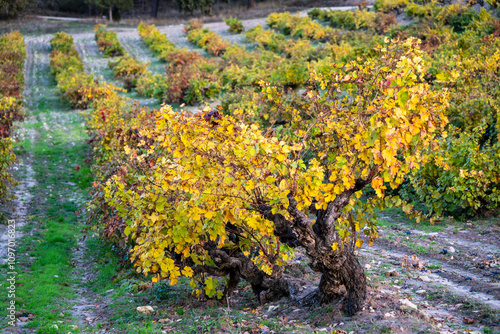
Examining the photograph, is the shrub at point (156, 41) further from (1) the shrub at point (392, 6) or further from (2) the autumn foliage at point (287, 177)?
(2) the autumn foliage at point (287, 177)

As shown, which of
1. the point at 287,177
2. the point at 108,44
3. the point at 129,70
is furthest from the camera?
the point at 108,44

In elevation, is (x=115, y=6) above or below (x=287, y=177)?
above

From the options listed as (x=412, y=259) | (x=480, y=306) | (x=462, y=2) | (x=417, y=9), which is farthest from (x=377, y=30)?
(x=480, y=306)

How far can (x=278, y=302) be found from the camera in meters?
Answer: 4.93

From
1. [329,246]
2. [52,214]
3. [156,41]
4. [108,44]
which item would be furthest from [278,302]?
[108,44]

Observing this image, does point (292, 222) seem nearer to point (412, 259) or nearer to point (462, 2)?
point (412, 259)

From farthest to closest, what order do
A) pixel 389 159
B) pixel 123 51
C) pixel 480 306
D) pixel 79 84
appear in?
pixel 123 51
pixel 79 84
pixel 480 306
pixel 389 159

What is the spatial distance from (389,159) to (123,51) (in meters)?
24.6

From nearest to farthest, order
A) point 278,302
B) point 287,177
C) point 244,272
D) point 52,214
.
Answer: point 287,177 → point 244,272 → point 278,302 → point 52,214

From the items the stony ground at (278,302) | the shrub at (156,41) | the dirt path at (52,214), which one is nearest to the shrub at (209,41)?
the shrub at (156,41)

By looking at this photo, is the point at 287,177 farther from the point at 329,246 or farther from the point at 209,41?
the point at 209,41

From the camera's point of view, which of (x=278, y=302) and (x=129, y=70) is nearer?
(x=278, y=302)

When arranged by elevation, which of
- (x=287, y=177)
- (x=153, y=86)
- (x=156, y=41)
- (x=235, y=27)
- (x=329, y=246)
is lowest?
(x=329, y=246)

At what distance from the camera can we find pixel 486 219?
7352 millimetres
